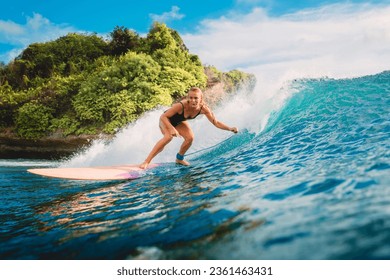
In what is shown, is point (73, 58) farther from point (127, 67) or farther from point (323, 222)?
point (323, 222)

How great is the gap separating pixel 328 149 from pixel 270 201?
204 cm

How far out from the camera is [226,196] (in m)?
2.97

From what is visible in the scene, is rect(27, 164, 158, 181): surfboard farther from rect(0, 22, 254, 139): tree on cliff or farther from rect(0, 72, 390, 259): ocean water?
rect(0, 22, 254, 139): tree on cliff

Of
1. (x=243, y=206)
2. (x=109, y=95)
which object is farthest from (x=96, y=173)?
(x=109, y=95)

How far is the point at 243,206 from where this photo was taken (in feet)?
8.32

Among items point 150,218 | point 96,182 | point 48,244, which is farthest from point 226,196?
point 96,182

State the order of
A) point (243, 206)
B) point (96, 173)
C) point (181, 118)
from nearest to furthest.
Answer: point (243, 206), point (96, 173), point (181, 118)

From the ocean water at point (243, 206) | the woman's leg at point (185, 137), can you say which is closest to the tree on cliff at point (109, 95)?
the woman's leg at point (185, 137)

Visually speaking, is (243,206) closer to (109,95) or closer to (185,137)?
(185,137)

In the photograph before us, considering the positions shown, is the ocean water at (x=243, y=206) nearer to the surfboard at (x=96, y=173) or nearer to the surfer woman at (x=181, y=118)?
the surfboard at (x=96, y=173)

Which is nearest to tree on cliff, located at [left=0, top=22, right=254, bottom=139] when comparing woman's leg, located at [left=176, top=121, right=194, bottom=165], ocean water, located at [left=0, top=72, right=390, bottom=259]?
woman's leg, located at [left=176, top=121, right=194, bottom=165]

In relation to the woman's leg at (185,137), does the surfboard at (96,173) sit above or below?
below

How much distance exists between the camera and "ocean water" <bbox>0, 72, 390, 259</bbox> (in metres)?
1.81

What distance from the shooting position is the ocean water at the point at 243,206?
1.81m
